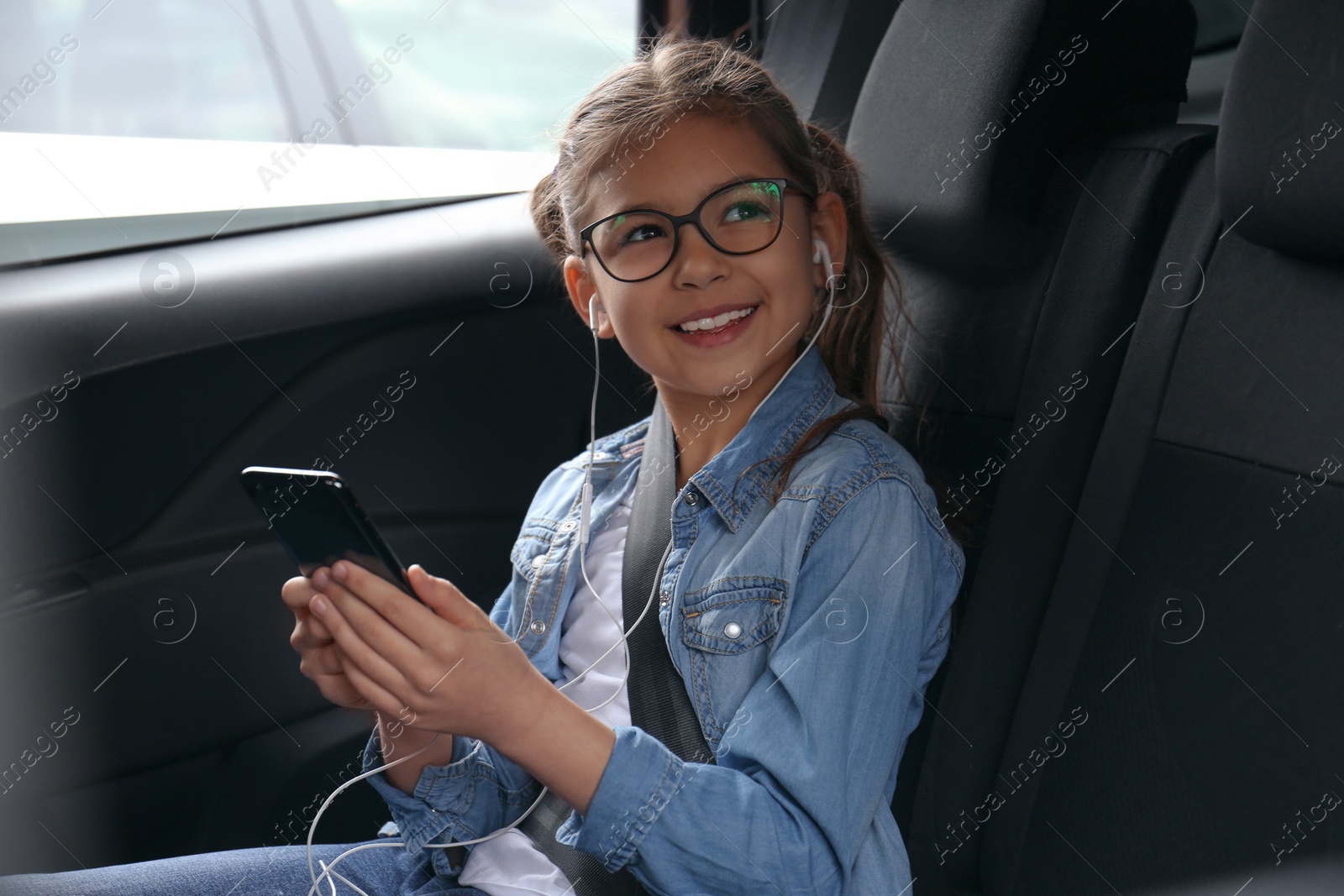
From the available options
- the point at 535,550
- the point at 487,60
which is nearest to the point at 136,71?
the point at 487,60

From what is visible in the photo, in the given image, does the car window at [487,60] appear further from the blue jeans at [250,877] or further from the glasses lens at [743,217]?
the blue jeans at [250,877]

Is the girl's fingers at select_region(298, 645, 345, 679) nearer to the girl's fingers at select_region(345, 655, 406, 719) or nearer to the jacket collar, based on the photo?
the girl's fingers at select_region(345, 655, 406, 719)

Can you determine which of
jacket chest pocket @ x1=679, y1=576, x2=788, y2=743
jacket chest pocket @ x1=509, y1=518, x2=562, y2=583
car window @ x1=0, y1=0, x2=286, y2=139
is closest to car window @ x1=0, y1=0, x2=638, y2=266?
car window @ x1=0, y1=0, x2=286, y2=139

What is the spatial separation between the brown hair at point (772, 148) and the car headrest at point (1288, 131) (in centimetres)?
36

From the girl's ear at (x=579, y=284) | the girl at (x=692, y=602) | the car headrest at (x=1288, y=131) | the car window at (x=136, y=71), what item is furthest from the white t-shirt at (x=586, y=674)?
the car window at (x=136, y=71)

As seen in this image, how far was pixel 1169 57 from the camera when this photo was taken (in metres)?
1.08

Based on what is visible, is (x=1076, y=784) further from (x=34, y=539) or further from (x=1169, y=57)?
(x=34, y=539)

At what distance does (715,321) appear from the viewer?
107 cm

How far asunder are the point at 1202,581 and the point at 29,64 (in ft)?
4.46

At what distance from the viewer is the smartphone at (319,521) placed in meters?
0.79

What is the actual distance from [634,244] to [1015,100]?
0.37 m

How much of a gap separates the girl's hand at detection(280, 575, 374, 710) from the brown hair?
40cm

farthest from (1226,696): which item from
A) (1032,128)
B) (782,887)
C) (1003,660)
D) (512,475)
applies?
(512,475)

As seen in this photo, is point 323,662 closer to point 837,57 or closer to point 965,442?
point 965,442
